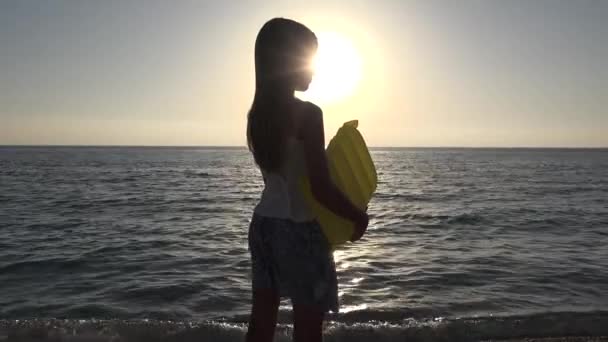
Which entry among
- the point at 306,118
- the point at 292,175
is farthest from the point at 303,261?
the point at 306,118

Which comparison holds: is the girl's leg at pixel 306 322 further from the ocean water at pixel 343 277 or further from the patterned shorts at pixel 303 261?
the ocean water at pixel 343 277

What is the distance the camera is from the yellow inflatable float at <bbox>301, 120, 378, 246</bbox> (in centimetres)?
241

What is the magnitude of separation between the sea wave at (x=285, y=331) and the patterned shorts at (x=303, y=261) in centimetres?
233

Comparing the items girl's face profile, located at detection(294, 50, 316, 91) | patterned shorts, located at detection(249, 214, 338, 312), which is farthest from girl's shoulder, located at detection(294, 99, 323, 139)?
patterned shorts, located at detection(249, 214, 338, 312)

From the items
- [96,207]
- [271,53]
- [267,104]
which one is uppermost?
[271,53]

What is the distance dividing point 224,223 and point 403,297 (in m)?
8.44

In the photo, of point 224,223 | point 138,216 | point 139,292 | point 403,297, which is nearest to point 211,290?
point 139,292

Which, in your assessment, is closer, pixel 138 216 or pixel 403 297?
pixel 403 297

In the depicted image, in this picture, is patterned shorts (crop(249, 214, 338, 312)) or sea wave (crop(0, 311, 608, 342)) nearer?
patterned shorts (crop(249, 214, 338, 312))

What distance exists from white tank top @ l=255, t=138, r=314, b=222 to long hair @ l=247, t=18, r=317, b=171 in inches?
1.9

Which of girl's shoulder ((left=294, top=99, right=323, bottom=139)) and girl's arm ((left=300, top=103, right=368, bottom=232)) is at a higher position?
girl's shoulder ((left=294, top=99, right=323, bottom=139))

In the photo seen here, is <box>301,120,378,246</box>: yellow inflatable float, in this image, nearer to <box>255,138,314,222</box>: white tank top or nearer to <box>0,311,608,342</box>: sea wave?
<box>255,138,314,222</box>: white tank top

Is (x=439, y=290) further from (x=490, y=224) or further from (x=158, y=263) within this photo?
(x=490, y=224)

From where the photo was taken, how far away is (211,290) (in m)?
7.32
